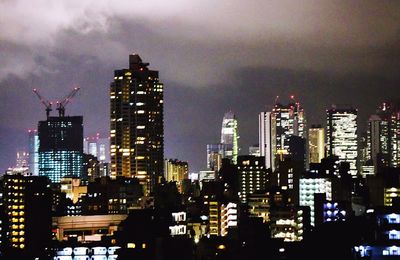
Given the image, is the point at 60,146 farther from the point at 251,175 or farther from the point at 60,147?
the point at 251,175

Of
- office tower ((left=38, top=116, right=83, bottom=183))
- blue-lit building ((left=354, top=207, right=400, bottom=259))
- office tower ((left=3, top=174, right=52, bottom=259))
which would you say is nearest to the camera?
blue-lit building ((left=354, top=207, right=400, bottom=259))

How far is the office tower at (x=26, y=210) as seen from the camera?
24.6 m

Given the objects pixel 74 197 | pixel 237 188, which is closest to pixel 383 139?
pixel 237 188

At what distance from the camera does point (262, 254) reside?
55.3ft

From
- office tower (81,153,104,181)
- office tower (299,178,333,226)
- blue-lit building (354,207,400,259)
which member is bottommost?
blue-lit building (354,207,400,259)

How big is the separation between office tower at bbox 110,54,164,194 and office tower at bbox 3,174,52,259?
17.4 metres

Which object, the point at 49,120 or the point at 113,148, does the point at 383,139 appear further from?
the point at 49,120

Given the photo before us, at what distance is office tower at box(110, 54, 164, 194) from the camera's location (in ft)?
150

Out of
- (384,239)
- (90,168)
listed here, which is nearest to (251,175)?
(90,168)

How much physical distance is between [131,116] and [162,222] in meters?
27.6

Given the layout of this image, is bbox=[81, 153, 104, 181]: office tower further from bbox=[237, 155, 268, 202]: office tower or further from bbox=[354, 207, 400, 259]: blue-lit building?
bbox=[354, 207, 400, 259]: blue-lit building

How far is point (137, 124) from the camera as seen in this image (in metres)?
47.8

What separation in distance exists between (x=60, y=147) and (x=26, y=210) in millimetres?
30171

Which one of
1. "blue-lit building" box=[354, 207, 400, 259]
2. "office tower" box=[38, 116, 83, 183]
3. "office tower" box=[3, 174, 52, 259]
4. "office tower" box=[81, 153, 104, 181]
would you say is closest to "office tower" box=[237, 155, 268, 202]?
"office tower" box=[3, 174, 52, 259]
